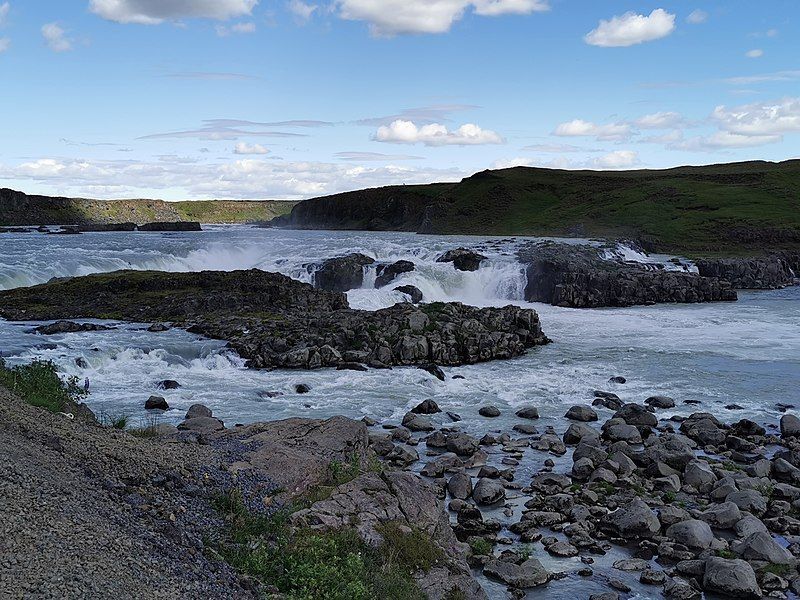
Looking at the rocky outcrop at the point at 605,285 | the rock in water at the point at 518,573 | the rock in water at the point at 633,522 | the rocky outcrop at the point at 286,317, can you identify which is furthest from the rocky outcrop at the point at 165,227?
the rock in water at the point at 518,573

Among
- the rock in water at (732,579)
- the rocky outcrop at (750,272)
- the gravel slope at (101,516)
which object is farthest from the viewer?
the rocky outcrop at (750,272)

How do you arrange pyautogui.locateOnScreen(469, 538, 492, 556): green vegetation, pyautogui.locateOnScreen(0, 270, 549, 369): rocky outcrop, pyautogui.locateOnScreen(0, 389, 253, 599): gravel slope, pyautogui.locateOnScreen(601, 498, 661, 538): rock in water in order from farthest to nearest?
1. pyautogui.locateOnScreen(0, 270, 549, 369): rocky outcrop
2. pyautogui.locateOnScreen(601, 498, 661, 538): rock in water
3. pyautogui.locateOnScreen(469, 538, 492, 556): green vegetation
4. pyautogui.locateOnScreen(0, 389, 253, 599): gravel slope

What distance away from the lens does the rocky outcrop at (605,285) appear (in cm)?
5825

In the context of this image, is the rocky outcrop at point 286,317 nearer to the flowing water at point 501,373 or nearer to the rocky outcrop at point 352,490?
the flowing water at point 501,373

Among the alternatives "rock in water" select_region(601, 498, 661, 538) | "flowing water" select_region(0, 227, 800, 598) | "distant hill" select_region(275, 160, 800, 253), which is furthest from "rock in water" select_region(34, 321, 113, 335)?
"distant hill" select_region(275, 160, 800, 253)

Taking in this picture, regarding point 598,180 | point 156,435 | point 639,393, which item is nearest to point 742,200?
point 598,180

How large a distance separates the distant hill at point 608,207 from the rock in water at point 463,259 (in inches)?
1694

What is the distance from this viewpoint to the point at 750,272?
74188 mm

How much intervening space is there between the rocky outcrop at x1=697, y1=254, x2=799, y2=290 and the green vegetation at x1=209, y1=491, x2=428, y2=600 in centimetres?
7076

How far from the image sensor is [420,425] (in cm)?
2345

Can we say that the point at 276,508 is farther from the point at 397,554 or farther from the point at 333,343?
the point at 333,343

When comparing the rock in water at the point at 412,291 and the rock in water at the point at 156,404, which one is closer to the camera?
the rock in water at the point at 156,404

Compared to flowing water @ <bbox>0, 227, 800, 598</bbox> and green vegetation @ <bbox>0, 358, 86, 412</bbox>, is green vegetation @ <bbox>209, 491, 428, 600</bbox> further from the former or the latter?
green vegetation @ <bbox>0, 358, 86, 412</bbox>

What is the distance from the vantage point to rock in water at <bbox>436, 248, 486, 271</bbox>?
214 feet
